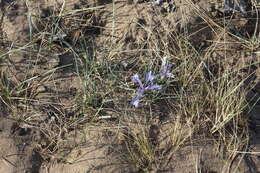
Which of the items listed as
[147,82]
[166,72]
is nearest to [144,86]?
[147,82]

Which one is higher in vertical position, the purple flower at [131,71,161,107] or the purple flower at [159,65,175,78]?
the purple flower at [159,65,175,78]

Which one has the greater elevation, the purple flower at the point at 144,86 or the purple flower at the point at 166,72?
the purple flower at the point at 166,72

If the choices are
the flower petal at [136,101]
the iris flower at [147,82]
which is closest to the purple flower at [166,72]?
the iris flower at [147,82]

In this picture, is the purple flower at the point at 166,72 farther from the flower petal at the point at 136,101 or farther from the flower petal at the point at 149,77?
the flower petal at the point at 136,101

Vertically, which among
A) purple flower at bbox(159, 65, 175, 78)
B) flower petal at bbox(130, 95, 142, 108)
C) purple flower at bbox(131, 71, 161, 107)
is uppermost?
purple flower at bbox(159, 65, 175, 78)

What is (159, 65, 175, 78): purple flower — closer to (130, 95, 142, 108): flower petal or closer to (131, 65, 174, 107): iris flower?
(131, 65, 174, 107): iris flower

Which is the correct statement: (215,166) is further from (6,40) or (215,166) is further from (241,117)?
(6,40)

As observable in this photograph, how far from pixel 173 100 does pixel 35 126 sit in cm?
67

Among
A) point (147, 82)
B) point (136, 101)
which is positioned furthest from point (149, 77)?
point (136, 101)

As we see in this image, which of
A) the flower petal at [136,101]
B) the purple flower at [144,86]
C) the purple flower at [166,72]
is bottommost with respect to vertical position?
the flower petal at [136,101]

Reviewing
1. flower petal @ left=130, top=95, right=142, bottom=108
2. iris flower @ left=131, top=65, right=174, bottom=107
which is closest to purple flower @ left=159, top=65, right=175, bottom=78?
iris flower @ left=131, top=65, right=174, bottom=107

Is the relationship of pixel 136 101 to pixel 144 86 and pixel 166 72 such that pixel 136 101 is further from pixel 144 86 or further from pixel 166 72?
pixel 166 72

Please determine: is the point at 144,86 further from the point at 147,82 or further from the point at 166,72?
the point at 166,72

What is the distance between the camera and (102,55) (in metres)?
2.28
